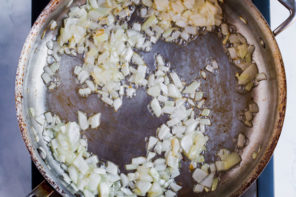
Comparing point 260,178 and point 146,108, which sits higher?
point 146,108

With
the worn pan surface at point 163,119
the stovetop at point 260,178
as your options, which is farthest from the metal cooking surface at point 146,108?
the stovetop at point 260,178

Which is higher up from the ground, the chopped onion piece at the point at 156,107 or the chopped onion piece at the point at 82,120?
the chopped onion piece at the point at 82,120

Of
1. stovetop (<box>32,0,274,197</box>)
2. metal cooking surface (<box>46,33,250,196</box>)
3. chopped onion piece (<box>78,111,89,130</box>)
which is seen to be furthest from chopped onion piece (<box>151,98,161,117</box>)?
stovetop (<box>32,0,274,197</box>)

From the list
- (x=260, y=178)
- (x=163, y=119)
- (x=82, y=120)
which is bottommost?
(x=260, y=178)

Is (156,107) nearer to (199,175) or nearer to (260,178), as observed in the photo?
(199,175)

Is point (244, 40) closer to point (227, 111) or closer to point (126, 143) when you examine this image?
point (227, 111)

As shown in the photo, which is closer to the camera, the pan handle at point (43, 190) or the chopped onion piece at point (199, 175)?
the pan handle at point (43, 190)

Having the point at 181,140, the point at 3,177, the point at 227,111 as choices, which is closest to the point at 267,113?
the point at 227,111

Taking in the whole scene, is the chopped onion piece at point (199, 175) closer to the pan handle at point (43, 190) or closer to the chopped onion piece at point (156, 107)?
the chopped onion piece at point (156, 107)

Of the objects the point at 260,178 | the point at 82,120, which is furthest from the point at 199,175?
the point at 82,120
